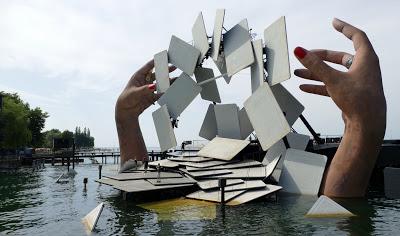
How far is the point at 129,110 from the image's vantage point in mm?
33875

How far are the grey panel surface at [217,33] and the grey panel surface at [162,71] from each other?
172 inches

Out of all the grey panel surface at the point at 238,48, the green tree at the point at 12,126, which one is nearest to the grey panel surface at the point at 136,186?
the grey panel surface at the point at 238,48

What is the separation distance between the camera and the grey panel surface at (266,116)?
24.7 m

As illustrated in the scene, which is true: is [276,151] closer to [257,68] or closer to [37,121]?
[257,68]

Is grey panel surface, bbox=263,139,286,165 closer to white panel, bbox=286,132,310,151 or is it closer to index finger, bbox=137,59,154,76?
white panel, bbox=286,132,310,151

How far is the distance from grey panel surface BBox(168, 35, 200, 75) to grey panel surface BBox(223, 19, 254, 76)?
288cm

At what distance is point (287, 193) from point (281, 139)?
4.06 metres

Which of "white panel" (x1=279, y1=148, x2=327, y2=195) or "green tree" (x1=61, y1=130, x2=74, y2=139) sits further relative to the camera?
"green tree" (x1=61, y1=130, x2=74, y2=139)

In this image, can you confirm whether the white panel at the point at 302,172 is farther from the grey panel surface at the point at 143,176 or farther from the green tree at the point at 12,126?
the green tree at the point at 12,126

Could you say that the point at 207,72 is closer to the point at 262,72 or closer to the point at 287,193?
the point at 262,72

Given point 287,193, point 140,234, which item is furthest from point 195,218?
point 287,193

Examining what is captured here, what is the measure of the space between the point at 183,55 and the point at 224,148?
29.3 feet

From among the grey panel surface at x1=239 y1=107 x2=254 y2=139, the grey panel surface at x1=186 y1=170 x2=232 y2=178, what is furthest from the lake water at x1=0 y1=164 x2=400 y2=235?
the grey panel surface at x1=239 y1=107 x2=254 y2=139

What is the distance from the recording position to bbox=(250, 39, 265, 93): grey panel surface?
27.3m
